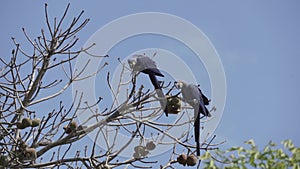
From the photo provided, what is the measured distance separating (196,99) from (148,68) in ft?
1.33

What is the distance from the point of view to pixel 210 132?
461 cm

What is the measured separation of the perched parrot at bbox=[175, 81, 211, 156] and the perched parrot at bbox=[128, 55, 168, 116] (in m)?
0.15

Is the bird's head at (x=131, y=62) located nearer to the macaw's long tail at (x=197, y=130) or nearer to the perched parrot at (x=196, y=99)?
the perched parrot at (x=196, y=99)

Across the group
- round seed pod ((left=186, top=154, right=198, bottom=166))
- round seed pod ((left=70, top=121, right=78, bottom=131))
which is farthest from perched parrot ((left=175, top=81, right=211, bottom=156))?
round seed pod ((left=70, top=121, right=78, bottom=131))

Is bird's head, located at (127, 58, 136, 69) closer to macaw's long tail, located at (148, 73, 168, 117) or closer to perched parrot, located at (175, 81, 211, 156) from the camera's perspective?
macaw's long tail, located at (148, 73, 168, 117)

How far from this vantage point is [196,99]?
13.4 feet

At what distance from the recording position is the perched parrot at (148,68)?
3.97m

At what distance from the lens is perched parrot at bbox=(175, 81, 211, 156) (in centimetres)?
403

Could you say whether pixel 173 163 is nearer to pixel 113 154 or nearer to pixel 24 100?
pixel 113 154

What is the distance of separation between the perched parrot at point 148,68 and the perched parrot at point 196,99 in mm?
151

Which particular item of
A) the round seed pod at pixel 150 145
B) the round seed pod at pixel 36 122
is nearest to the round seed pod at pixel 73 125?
the round seed pod at pixel 36 122

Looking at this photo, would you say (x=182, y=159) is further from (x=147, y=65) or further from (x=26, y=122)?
(x=26, y=122)

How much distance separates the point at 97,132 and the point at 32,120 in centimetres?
47

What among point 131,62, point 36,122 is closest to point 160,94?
point 131,62
